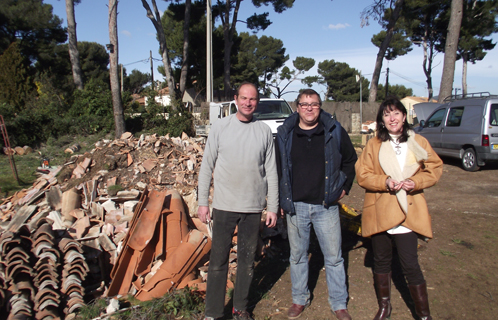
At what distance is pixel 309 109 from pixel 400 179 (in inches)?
35.8

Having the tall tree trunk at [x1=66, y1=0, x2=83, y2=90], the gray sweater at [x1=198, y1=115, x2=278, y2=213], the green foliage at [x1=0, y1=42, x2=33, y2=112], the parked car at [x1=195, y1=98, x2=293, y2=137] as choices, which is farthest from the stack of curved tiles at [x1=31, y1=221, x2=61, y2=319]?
the green foliage at [x1=0, y1=42, x2=33, y2=112]

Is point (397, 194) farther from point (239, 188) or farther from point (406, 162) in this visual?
point (239, 188)

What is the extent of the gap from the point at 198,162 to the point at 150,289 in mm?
4210

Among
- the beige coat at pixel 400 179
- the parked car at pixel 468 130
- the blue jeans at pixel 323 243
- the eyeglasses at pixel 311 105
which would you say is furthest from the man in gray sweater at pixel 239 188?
the parked car at pixel 468 130

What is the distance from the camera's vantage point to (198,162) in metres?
7.43

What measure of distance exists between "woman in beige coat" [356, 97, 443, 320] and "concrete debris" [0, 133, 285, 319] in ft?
5.53

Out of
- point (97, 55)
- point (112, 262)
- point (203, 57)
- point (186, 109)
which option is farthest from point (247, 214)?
point (97, 55)

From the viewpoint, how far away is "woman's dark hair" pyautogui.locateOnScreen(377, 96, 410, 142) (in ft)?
9.21

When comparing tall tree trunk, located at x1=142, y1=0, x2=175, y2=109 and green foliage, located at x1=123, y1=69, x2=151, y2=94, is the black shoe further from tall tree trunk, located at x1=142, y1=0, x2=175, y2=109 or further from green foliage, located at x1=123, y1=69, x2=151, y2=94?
green foliage, located at x1=123, y1=69, x2=151, y2=94

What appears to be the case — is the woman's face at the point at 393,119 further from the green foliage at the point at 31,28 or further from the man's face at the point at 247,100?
the green foliage at the point at 31,28

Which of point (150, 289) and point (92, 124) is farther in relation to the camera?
point (92, 124)

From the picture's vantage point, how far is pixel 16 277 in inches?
120

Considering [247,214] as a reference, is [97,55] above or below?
above

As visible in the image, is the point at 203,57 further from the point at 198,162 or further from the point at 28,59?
the point at 198,162
